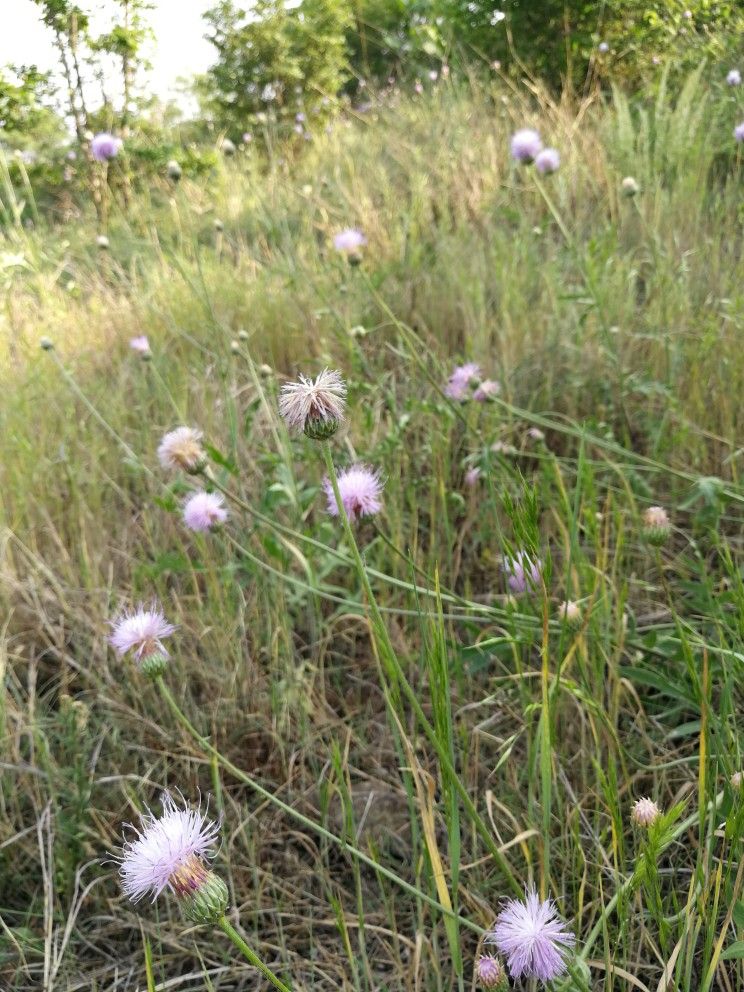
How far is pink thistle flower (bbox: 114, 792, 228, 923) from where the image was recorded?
0.67 metres

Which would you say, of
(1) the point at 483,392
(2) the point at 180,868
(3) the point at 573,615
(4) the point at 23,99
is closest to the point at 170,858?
(2) the point at 180,868

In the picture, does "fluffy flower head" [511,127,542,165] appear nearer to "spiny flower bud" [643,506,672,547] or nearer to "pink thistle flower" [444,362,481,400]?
"pink thistle flower" [444,362,481,400]

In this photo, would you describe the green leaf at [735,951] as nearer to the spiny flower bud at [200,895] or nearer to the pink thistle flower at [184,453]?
the spiny flower bud at [200,895]

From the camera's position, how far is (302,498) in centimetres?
150

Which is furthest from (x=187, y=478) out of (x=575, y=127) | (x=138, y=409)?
(x=575, y=127)

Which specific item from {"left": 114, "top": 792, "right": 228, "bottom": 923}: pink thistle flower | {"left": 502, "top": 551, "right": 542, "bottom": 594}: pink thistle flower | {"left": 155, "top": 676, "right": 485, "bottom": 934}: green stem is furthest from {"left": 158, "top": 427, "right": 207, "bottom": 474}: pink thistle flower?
{"left": 114, "top": 792, "right": 228, "bottom": 923}: pink thistle flower

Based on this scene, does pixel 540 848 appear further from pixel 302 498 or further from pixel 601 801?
pixel 302 498

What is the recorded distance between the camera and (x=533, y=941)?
68 centimetres

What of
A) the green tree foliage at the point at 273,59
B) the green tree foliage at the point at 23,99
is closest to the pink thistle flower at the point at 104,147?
the green tree foliage at the point at 23,99

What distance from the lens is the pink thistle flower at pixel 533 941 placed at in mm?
682

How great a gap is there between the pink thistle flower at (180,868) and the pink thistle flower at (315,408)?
38 cm

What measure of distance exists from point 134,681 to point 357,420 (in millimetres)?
793

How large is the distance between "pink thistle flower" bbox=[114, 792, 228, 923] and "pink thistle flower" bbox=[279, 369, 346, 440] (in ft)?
1.25

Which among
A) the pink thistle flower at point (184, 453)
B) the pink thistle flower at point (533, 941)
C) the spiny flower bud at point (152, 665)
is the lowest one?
the pink thistle flower at point (533, 941)
